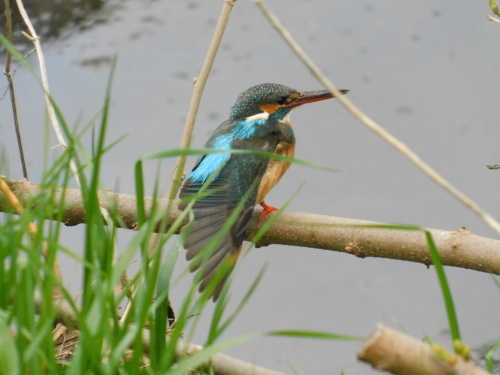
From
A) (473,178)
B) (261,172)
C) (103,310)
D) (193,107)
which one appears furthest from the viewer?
(473,178)

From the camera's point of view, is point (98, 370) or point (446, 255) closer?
point (98, 370)

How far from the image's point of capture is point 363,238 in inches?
77.8

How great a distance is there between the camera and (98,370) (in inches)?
49.9

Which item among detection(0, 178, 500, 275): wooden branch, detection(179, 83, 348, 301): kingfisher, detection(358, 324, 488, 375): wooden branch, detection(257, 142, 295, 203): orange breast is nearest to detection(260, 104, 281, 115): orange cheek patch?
detection(179, 83, 348, 301): kingfisher

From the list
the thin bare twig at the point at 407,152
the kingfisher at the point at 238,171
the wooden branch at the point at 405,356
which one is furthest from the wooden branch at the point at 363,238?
the wooden branch at the point at 405,356

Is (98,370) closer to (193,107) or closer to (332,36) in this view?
(193,107)

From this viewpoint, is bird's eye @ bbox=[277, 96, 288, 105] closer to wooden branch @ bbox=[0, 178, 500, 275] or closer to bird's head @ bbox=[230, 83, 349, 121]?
bird's head @ bbox=[230, 83, 349, 121]

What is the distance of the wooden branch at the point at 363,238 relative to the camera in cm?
188

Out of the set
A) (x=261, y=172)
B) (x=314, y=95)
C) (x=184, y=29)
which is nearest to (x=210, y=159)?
(x=261, y=172)

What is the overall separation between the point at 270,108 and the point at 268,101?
0.07ft

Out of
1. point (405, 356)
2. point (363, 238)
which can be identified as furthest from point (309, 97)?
point (405, 356)

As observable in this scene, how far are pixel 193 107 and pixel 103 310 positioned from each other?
0.95m

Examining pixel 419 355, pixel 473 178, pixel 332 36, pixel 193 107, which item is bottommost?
pixel 473 178

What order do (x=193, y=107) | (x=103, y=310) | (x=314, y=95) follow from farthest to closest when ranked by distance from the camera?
1. (x=314, y=95)
2. (x=193, y=107)
3. (x=103, y=310)
